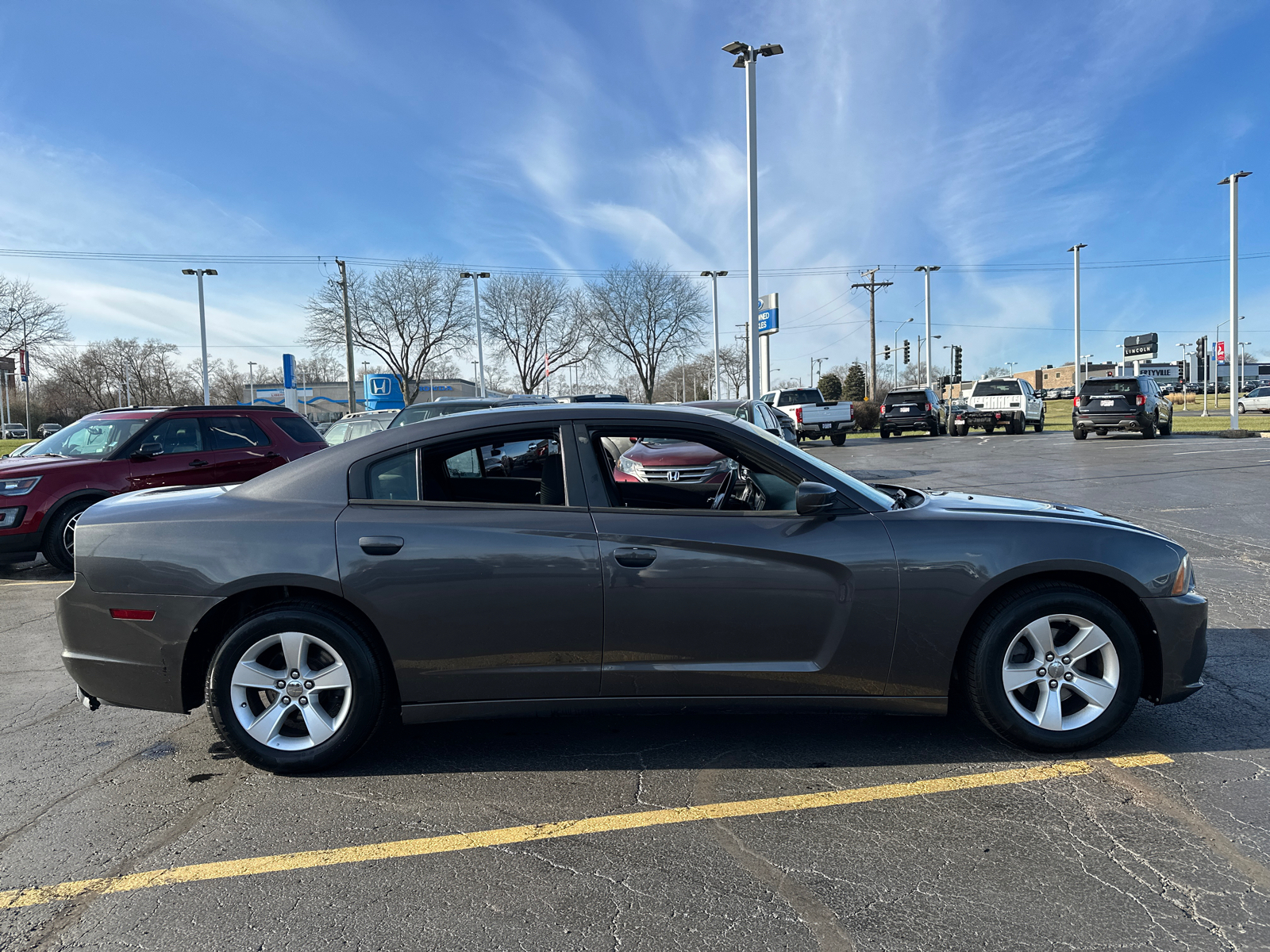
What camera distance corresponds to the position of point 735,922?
237 cm

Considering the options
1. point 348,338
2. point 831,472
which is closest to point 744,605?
point 831,472

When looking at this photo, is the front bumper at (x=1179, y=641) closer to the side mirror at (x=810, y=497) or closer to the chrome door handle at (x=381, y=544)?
the side mirror at (x=810, y=497)

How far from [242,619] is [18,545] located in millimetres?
5902

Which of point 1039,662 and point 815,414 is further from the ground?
point 815,414

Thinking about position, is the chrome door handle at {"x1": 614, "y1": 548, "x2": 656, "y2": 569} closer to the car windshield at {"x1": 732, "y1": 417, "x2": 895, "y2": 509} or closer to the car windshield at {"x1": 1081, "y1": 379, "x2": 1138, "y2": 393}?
the car windshield at {"x1": 732, "y1": 417, "x2": 895, "y2": 509}

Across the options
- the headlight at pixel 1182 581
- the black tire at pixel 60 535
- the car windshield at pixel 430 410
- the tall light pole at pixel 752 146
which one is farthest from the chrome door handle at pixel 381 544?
the tall light pole at pixel 752 146

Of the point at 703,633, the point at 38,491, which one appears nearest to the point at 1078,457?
the point at 703,633

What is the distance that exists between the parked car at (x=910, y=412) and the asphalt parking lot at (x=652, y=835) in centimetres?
2740

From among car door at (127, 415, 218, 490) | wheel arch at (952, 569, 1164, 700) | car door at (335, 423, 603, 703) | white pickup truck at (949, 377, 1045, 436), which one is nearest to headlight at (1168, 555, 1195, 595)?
wheel arch at (952, 569, 1164, 700)

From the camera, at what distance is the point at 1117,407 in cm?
2388

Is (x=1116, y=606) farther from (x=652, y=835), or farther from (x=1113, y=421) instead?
(x=1113, y=421)

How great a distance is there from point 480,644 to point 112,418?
298 inches

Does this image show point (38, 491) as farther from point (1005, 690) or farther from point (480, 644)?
point (1005, 690)

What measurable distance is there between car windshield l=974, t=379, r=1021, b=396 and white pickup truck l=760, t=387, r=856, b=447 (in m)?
6.18
